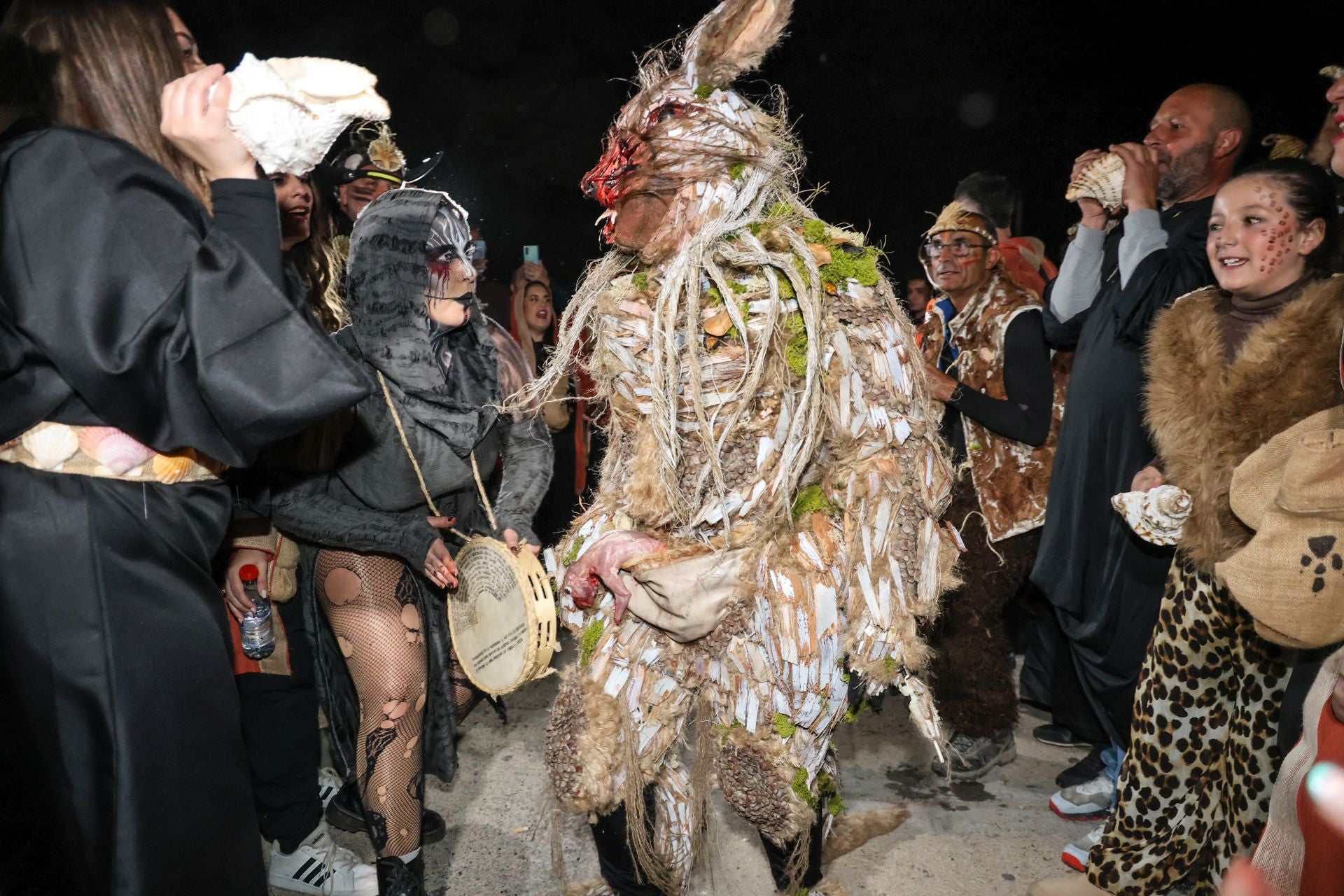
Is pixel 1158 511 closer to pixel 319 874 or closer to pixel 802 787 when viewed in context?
pixel 802 787

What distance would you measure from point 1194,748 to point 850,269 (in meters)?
1.67

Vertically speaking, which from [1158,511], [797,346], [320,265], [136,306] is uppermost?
[797,346]

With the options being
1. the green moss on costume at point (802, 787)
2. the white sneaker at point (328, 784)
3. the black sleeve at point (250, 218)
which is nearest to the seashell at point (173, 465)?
the black sleeve at point (250, 218)

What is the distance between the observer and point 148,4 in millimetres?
1562

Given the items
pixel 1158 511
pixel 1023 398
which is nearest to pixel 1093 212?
pixel 1023 398

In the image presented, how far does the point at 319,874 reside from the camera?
9.20 feet

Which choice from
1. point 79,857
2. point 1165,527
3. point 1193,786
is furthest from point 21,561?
point 1193,786

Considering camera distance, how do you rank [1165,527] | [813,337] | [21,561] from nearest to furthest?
[21,561], [813,337], [1165,527]

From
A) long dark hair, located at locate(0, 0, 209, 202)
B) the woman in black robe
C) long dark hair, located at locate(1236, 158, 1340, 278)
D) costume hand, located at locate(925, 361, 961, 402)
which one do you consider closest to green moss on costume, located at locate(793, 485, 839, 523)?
the woman in black robe

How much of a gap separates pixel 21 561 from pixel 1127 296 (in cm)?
303

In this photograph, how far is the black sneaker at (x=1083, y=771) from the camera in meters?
3.24

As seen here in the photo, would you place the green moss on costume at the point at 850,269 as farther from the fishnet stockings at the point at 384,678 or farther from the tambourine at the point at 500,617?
the fishnet stockings at the point at 384,678

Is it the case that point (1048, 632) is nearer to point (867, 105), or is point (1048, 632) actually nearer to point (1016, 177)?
point (1016, 177)

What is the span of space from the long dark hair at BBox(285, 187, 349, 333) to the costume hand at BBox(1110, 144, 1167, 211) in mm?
2757
